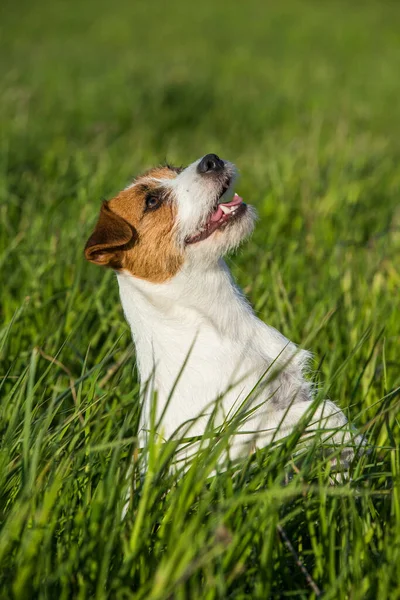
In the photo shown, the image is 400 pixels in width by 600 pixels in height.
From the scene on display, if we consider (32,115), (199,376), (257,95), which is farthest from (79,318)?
(257,95)

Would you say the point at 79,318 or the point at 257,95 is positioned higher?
the point at 257,95

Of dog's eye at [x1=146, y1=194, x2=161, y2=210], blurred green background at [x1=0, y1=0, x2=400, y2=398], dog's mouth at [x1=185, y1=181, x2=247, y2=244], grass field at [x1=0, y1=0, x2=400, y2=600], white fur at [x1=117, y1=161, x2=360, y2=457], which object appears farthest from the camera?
blurred green background at [x1=0, y1=0, x2=400, y2=398]

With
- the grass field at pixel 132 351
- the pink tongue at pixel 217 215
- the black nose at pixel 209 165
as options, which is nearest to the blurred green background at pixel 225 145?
the grass field at pixel 132 351

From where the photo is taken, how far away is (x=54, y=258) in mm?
4215

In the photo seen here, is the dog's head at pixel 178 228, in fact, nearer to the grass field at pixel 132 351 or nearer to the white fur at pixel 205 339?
the white fur at pixel 205 339

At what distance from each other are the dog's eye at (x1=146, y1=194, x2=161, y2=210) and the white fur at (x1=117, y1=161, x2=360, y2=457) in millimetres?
91

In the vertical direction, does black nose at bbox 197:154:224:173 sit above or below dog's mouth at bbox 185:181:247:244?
above

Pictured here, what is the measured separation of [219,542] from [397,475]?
2.25ft

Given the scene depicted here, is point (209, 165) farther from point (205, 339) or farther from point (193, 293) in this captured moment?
point (205, 339)

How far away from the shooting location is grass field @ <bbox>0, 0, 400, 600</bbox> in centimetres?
206

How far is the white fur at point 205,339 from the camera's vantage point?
112 inches

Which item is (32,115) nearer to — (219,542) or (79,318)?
(79,318)

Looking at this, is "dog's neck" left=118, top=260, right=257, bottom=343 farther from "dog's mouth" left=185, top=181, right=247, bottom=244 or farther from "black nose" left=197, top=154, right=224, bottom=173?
"black nose" left=197, top=154, right=224, bottom=173

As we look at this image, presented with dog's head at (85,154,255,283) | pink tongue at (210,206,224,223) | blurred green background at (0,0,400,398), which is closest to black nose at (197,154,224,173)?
dog's head at (85,154,255,283)
